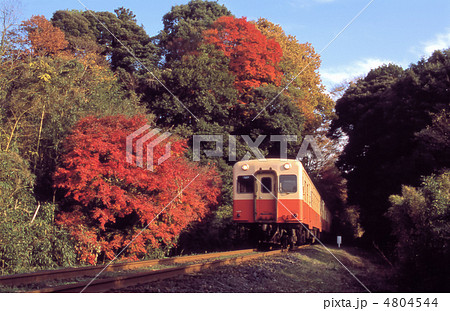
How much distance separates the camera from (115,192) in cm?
1219

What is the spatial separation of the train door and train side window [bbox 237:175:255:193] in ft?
0.73

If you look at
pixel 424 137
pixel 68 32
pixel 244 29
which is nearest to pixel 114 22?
pixel 68 32

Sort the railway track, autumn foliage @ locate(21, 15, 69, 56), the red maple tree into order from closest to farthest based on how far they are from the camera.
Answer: the railway track → autumn foliage @ locate(21, 15, 69, 56) → the red maple tree

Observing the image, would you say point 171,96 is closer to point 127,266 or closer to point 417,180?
point 417,180

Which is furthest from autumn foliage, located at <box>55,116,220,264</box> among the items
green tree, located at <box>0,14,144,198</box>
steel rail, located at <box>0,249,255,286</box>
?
steel rail, located at <box>0,249,255,286</box>

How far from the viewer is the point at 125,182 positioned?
1269cm

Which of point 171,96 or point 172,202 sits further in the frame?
point 171,96

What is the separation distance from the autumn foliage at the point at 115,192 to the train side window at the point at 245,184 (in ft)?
6.33

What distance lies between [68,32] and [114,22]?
4366mm

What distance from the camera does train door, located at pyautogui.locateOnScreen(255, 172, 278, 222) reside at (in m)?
13.1

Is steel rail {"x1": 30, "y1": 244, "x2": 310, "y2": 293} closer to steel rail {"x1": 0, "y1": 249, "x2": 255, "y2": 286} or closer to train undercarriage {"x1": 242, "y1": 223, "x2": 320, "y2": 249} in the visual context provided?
steel rail {"x1": 0, "y1": 249, "x2": 255, "y2": 286}

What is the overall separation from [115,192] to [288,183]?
5.19 meters

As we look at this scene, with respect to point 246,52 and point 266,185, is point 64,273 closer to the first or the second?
point 266,185
